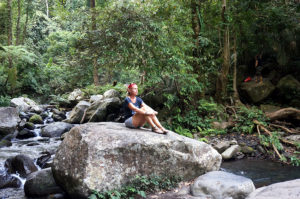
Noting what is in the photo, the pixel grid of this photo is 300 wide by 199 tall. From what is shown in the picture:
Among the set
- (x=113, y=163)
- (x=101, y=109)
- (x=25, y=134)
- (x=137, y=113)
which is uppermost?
(x=137, y=113)

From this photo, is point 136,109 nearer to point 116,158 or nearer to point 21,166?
point 116,158

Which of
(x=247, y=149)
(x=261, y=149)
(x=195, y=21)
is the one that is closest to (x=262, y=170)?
(x=247, y=149)

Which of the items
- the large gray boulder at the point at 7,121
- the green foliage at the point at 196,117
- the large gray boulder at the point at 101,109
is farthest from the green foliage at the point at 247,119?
the large gray boulder at the point at 7,121

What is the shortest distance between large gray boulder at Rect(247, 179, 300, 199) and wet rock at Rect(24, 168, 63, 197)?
14.5 ft

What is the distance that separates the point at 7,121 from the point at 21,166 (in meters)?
4.86

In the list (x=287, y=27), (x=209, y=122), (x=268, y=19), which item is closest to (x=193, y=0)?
(x=268, y=19)

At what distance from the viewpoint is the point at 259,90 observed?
13109 millimetres

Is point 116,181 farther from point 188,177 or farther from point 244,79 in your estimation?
point 244,79

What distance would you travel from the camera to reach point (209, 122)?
11508mm

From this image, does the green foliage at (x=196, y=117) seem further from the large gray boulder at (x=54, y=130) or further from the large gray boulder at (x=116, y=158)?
the large gray boulder at (x=54, y=130)

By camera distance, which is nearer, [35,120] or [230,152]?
[230,152]

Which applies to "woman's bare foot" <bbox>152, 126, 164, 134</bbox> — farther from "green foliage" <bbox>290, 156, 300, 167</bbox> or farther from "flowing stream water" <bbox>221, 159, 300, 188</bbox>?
"green foliage" <bbox>290, 156, 300, 167</bbox>

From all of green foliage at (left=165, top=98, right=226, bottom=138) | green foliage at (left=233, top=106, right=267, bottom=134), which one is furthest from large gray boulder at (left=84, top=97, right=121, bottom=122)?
green foliage at (left=233, top=106, right=267, bottom=134)

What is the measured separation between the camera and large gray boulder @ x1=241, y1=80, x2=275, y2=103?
1302cm
